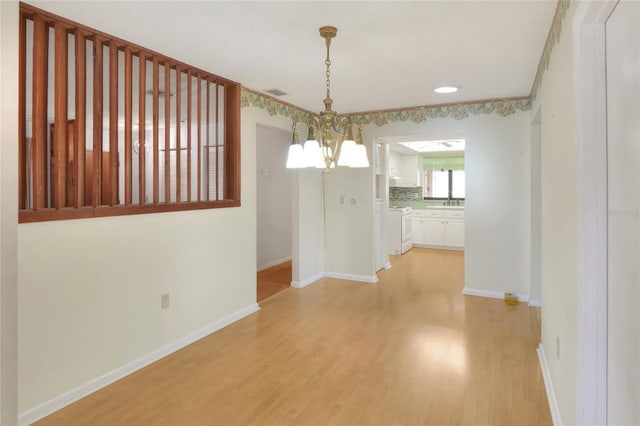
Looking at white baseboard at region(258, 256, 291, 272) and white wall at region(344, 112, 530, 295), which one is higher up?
white wall at region(344, 112, 530, 295)

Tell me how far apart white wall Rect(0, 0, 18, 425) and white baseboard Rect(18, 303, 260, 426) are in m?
1.30

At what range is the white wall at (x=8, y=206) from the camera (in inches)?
47.2

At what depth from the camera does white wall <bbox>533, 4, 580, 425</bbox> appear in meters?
1.73

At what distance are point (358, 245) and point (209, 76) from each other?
119 inches

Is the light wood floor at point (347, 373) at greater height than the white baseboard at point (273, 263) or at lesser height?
lesser

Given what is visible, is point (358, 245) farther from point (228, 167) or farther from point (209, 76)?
point (209, 76)

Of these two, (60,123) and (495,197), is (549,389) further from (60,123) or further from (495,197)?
(60,123)

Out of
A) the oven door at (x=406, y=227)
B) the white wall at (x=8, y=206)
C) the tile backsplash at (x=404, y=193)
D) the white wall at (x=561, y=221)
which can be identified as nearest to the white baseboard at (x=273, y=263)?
the oven door at (x=406, y=227)

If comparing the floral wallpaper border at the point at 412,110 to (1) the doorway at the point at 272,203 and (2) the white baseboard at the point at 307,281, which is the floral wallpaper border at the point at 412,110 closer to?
(1) the doorway at the point at 272,203

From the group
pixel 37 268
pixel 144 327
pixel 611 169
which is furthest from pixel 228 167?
pixel 611 169

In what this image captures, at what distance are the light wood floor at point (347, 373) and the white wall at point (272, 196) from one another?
220 centimetres

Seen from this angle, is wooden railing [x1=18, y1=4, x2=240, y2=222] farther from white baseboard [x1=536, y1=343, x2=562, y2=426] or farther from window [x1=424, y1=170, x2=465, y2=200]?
window [x1=424, y1=170, x2=465, y2=200]

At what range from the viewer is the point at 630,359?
1.21 metres

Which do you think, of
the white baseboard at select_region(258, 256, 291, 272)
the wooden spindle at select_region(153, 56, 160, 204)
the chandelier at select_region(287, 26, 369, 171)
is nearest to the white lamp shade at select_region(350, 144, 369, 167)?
the chandelier at select_region(287, 26, 369, 171)
